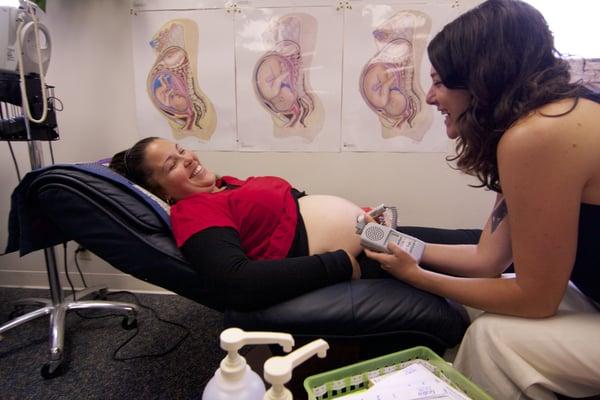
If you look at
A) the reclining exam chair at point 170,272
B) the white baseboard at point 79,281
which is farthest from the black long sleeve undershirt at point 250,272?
the white baseboard at point 79,281

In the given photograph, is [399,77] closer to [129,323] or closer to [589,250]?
[589,250]

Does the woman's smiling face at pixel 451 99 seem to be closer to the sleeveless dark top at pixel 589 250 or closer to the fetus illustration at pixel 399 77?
the sleeveless dark top at pixel 589 250

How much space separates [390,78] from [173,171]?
3.31 feet

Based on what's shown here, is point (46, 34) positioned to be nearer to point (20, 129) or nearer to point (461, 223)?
point (20, 129)

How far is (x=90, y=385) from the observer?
112 cm

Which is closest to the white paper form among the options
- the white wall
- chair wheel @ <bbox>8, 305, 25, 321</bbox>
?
the white wall

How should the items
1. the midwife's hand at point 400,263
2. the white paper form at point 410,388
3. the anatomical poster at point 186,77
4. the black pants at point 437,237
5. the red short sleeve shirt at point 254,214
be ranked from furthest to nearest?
the anatomical poster at point 186,77 < the black pants at point 437,237 < the red short sleeve shirt at point 254,214 < the midwife's hand at point 400,263 < the white paper form at point 410,388

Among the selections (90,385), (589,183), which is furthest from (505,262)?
(90,385)

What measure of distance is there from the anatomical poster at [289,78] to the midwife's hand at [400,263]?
87 cm

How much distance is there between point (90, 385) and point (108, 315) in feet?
1.49

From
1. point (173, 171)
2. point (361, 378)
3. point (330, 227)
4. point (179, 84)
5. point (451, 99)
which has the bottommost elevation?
point (361, 378)

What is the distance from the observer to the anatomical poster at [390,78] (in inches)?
57.5

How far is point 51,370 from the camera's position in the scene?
115 cm

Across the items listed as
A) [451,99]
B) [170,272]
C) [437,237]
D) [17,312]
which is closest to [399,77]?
[437,237]
